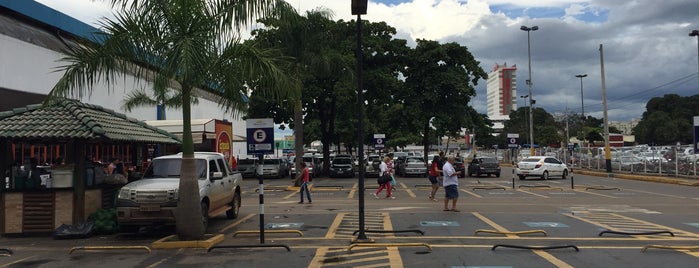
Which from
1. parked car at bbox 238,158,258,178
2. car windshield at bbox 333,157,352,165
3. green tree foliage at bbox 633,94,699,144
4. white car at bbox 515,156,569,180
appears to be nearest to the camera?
white car at bbox 515,156,569,180

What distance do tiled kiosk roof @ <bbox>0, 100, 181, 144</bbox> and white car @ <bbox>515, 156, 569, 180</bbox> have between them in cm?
2602

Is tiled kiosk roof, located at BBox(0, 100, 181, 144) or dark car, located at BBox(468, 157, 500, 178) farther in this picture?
dark car, located at BBox(468, 157, 500, 178)

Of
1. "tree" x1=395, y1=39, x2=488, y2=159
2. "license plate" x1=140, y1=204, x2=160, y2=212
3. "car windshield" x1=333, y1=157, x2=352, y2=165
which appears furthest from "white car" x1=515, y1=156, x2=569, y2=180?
"license plate" x1=140, y1=204, x2=160, y2=212

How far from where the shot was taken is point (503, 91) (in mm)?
171250

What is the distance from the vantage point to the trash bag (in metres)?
11.5

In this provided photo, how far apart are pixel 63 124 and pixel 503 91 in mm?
168970

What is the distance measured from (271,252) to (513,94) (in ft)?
564

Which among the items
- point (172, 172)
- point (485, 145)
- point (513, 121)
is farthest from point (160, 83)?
point (485, 145)

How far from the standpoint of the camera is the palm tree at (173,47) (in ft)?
33.0

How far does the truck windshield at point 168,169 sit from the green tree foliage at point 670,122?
9197cm

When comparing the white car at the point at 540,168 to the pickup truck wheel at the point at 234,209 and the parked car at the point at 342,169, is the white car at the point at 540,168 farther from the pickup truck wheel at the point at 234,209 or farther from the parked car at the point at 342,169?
the pickup truck wheel at the point at 234,209

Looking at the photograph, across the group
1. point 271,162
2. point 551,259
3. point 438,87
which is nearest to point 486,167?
point 438,87

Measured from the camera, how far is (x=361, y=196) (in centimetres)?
1027

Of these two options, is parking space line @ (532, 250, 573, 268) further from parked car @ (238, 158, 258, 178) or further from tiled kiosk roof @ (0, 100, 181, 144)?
parked car @ (238, 158, 258, 178)
